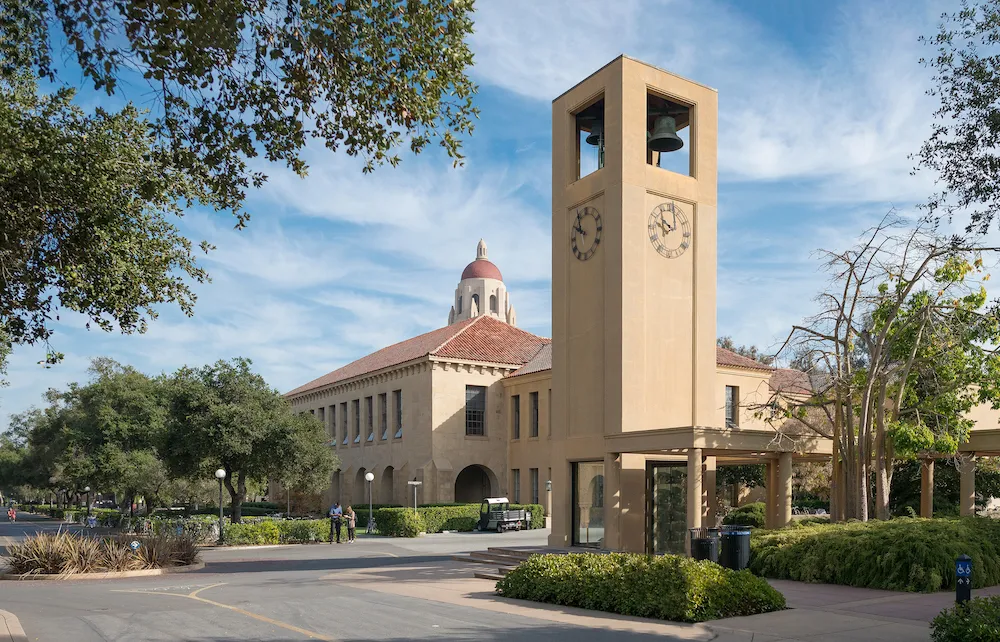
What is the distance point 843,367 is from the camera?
27.0m

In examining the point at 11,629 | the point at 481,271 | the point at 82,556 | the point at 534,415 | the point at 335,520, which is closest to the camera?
the point at 11,629

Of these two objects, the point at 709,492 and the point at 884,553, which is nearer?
the point at 884,553

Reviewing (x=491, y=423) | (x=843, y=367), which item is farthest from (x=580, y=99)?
(x=491, y=423)

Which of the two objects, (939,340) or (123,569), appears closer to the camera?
(123,569)

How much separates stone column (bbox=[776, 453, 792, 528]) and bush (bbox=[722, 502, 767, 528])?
1031cm

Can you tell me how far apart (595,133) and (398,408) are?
31.9 metres

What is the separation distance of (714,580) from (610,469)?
1042 centimetres

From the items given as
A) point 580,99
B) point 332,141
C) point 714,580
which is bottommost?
point 714,580

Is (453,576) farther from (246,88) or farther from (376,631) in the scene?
(246,88)

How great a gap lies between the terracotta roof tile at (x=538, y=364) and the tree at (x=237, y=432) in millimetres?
14663

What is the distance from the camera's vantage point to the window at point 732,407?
4803cm

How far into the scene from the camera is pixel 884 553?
59.5ft

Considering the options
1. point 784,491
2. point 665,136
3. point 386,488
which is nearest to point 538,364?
point 386,488

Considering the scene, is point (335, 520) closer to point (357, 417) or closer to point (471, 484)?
point (471, 484)
